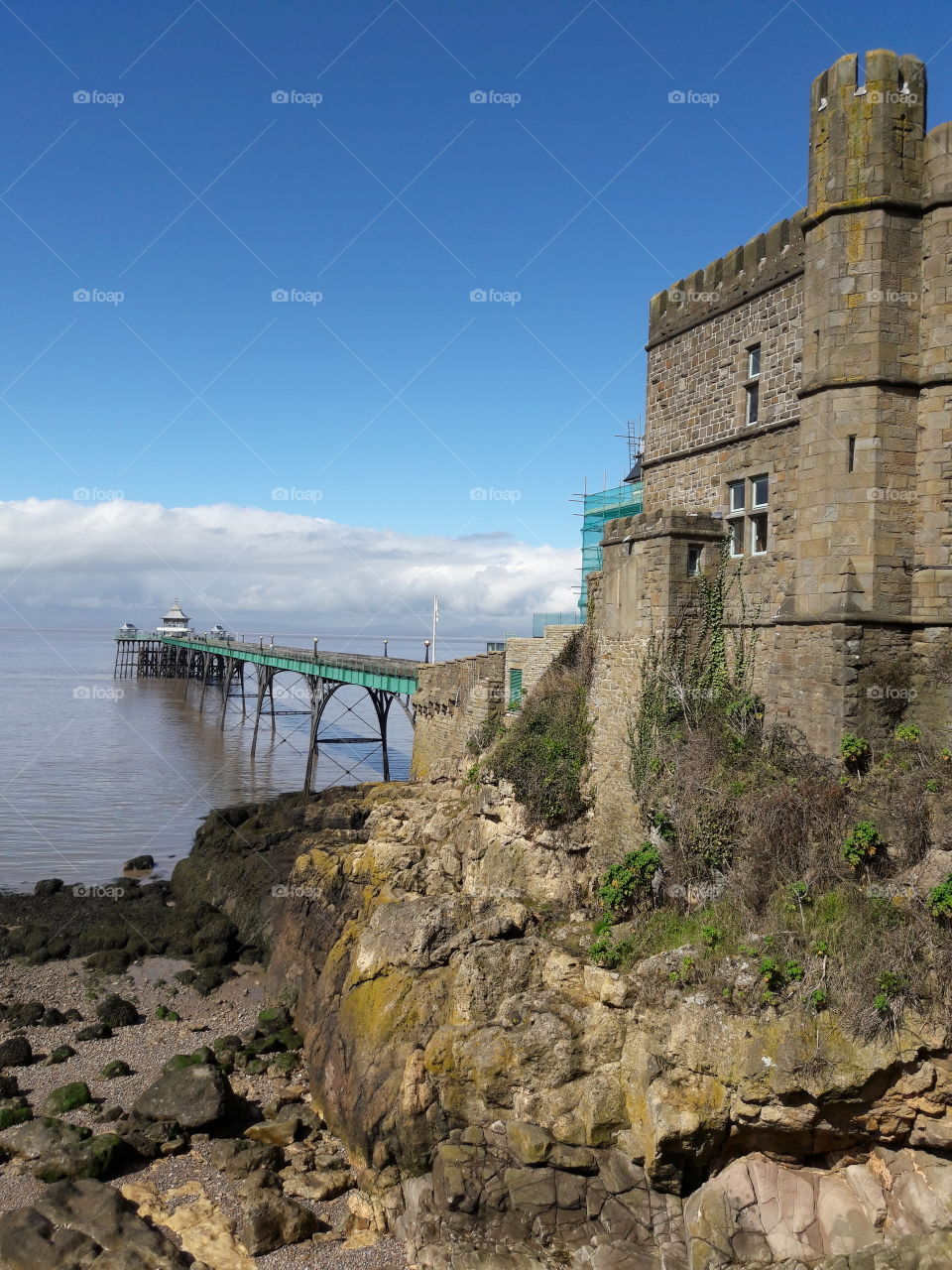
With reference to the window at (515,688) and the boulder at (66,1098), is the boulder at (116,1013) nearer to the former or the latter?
the boulder at (66,1098)

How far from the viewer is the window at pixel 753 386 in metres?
14.0

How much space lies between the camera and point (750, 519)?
13891 millimetres

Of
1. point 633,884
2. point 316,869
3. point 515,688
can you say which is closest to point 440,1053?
point 633,884

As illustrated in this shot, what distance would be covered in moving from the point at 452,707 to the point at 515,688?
10.4 feet

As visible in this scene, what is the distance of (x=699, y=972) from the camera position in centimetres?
995

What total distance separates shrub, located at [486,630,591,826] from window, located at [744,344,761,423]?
5.53 metres

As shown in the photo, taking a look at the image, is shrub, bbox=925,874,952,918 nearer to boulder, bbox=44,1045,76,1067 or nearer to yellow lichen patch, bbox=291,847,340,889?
yellow lichen patch, bbox=291,847,340,889

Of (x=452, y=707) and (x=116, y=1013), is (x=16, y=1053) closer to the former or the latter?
(x=116, y=1013)

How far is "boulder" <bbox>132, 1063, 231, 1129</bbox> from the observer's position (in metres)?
12.1

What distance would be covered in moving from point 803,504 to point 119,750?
38586mm

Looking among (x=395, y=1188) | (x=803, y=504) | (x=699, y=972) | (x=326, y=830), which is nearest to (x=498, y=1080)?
(x=395, y=1188)

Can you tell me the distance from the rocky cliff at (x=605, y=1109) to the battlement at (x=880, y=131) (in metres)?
9.81

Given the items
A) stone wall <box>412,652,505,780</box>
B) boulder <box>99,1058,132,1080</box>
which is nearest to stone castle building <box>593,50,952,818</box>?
stone wall <box>412,652,505,780</box>

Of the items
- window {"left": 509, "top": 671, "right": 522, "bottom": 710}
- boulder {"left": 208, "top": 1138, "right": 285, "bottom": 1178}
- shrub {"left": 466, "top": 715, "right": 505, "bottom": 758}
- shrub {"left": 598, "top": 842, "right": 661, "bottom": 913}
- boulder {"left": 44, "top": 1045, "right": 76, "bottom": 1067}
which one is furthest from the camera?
window {"left": 509, "top": 671, "right": 522, "bottom": 710}
